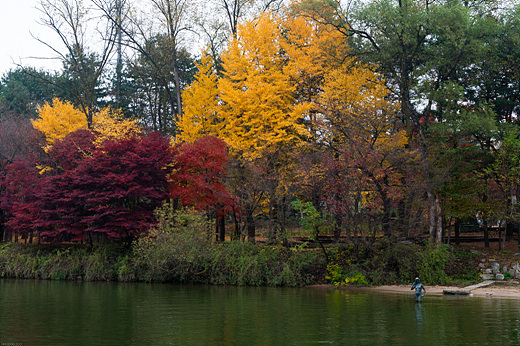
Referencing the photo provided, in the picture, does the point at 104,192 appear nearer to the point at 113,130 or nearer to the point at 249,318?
the point at 113,130

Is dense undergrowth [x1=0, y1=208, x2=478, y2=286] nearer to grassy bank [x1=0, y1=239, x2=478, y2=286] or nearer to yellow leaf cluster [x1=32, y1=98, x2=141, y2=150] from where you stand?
grassy bank [x1=0, y1=239, x2=478, y2=286]

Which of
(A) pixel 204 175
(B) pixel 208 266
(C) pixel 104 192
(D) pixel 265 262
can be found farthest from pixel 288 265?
(C) pixel 104 192

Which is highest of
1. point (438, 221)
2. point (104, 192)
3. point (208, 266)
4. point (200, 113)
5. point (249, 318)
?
point (200, 113)

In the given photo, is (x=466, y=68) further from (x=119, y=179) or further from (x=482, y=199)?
(x=119, y=179)

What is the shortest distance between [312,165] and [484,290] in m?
9.56

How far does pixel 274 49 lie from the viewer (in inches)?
1141

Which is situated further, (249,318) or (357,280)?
(357,280)

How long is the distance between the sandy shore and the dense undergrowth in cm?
79

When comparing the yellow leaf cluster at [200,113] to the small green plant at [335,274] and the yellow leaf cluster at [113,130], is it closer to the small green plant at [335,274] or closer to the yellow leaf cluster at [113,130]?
the yellow leaf cluster at [113,130]

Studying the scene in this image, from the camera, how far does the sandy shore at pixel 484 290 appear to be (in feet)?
63.0

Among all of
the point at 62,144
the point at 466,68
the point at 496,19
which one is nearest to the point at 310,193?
the point at 466,68

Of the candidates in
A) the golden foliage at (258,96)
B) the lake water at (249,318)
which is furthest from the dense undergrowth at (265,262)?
the golden foliage at (258,96)

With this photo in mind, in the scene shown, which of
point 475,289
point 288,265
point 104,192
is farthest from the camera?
point 104,192

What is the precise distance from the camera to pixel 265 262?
76.7 ft
